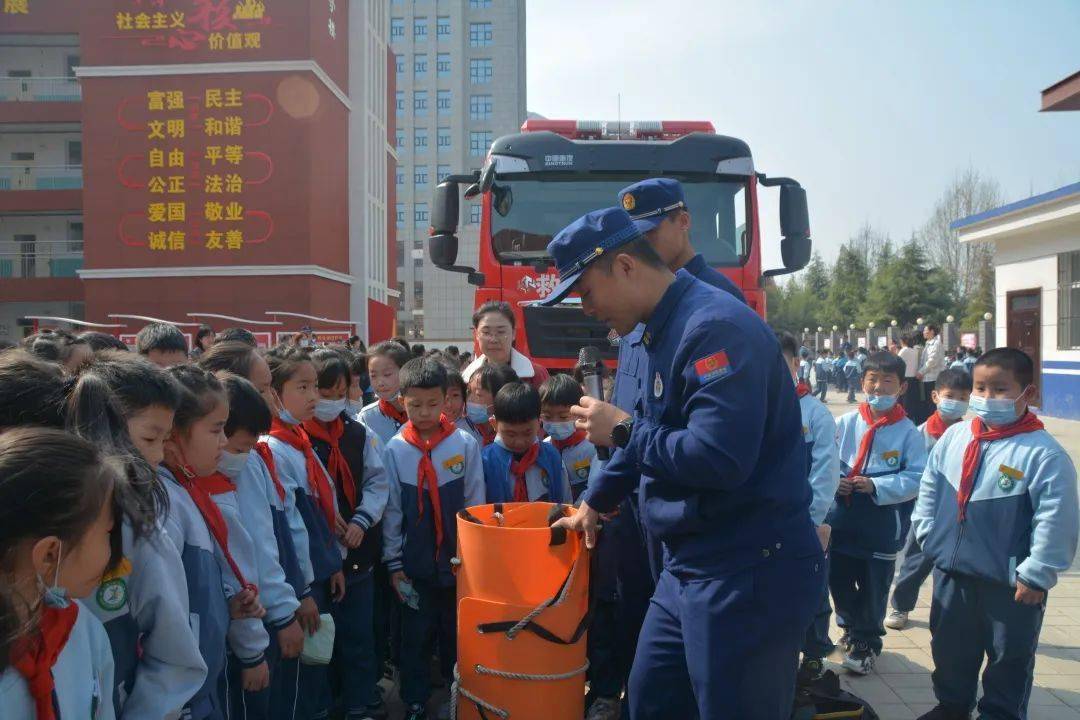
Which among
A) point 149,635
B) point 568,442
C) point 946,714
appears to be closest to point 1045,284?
point 946,714

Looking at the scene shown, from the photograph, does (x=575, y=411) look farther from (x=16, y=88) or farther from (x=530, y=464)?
(x=16, y=88)

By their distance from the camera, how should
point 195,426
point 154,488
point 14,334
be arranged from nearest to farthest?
point 154,488, point 195,426, point 14,334

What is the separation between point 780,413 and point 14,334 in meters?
30.6

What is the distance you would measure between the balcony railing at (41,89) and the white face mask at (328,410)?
94.9ft

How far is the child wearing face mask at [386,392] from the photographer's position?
4.70m

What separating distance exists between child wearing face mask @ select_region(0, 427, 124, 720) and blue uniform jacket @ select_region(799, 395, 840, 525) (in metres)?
2.95

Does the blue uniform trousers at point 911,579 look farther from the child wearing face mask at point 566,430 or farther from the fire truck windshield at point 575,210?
the fire truck windshield at point 575,210

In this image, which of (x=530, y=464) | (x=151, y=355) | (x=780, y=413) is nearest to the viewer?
(x=780, y=413)

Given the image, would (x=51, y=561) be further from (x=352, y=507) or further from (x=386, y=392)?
(x=386, y=392)

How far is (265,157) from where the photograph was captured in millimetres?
22531

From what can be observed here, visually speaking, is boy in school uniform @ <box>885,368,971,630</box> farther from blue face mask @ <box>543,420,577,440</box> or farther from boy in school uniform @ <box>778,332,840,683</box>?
blue face mask @ <box>543,420,577,440</box>

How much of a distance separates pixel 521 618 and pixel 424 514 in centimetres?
90

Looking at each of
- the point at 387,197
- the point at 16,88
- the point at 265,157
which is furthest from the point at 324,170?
the point at 16,88

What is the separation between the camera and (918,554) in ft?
15.6
